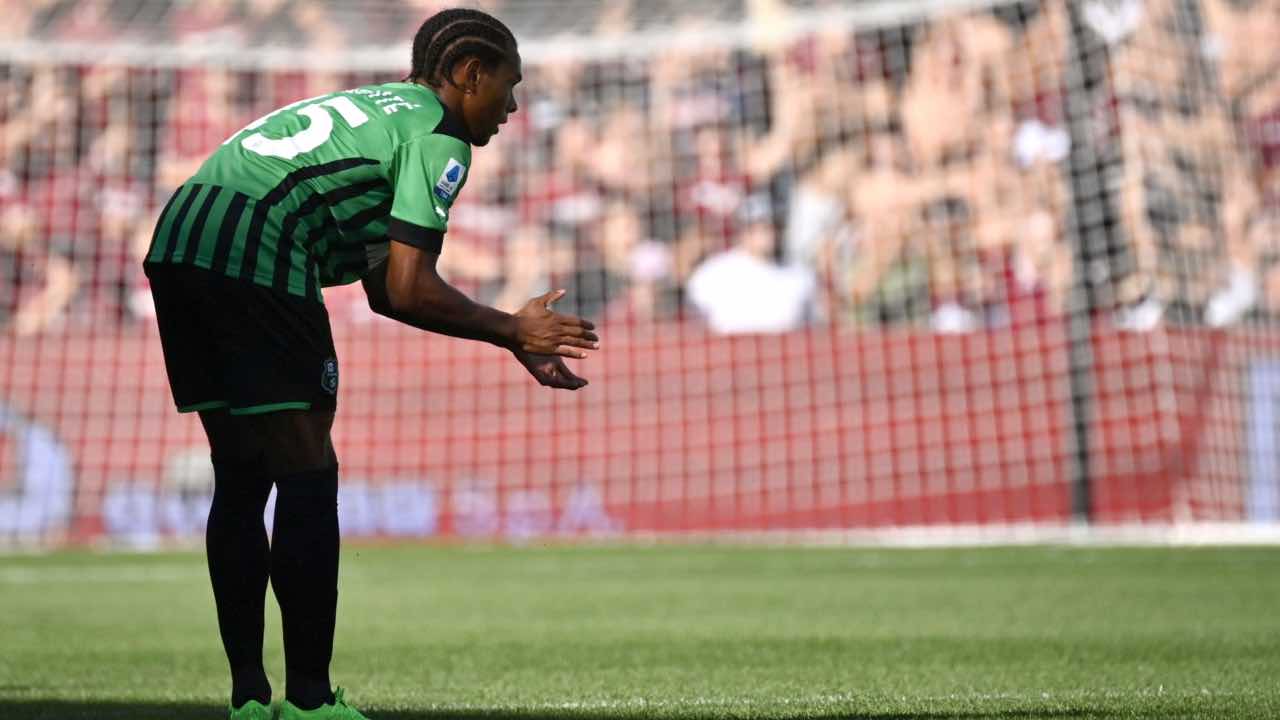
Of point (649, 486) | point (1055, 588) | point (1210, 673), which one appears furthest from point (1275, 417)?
point (1210, 673)

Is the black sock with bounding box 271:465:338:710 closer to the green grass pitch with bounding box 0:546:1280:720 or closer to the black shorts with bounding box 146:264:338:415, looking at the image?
the black shorts with bounding box 146:264:338:415

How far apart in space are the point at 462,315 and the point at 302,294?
0.33 metres

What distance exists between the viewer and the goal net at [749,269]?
16.8 m

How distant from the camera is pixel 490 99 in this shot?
3.59 metres

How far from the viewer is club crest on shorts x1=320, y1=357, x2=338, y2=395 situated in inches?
137

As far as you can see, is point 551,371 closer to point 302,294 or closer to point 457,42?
point 302,294

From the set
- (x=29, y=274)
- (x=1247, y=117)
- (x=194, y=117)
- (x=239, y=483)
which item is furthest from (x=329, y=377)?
(x=194, y=117)

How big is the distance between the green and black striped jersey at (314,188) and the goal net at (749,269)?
12786 millimetres

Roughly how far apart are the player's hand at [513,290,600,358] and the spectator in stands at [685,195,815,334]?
1628cm

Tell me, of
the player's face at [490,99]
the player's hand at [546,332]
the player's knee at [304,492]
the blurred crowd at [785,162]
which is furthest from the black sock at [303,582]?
the blurred crowd at [785,162]

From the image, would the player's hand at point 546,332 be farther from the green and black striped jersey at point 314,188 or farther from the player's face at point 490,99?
the player's face at point 490,99

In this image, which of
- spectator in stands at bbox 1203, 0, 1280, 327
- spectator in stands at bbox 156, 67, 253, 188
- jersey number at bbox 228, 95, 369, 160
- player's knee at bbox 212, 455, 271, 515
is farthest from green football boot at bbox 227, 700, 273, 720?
spectator in stands at bbox 156, 67, 253, 188

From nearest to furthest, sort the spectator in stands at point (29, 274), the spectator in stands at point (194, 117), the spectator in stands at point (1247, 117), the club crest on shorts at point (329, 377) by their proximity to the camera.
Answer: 1. the club crest on shorts at point (329, 377)
2. the spectator in stands at point (1247, 117)
3. the spectator in stands at point (29, 274)
4. the spectator in stands at point (194, 117)

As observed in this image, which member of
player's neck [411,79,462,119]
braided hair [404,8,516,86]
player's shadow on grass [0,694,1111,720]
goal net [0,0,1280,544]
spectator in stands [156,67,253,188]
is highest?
spectator in stands [156,67,253,188]
